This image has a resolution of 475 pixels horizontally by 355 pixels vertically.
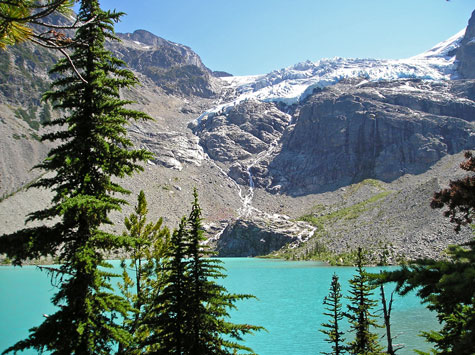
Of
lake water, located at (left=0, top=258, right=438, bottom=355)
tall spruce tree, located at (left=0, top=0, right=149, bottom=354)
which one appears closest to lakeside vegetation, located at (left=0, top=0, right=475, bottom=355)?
tall spruce tree, located at (left=0, top=0, right=149, bottom=354)

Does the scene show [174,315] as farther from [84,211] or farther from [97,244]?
[84,211]

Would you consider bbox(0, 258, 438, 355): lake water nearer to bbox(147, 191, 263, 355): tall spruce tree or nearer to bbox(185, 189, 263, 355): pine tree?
bbox(185, 189, 263, 355): pine tree

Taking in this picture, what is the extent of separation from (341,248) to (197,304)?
115004 mm

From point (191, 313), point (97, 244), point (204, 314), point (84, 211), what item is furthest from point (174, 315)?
point (84, 211)

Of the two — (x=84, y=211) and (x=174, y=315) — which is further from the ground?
(x=84, y=211)

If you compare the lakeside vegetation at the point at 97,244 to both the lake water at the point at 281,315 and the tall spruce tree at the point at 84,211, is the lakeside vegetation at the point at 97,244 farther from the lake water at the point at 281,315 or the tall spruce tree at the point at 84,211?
the lake water at the point at 281,315

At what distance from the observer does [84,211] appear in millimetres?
7879

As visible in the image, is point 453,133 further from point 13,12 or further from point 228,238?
point 13,12

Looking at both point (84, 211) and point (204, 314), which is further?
point (204, 314)

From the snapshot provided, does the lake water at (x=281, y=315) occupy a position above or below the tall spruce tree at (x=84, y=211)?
below

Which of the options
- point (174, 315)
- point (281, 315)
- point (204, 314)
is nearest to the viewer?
point (204, 314)

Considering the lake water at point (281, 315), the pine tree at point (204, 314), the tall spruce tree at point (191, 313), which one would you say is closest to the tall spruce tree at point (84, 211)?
the tall spruce tree at point (191, 313)

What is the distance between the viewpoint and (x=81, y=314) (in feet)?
25.2

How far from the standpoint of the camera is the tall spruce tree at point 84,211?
289 inches
